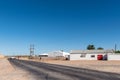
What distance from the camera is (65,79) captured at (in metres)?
18.1

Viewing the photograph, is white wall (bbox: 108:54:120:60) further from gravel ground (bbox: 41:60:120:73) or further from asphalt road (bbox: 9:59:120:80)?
asphalt road (bbox: 9:59:120:80)

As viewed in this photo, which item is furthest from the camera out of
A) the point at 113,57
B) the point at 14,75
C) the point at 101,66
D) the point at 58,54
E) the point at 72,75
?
the point at 58,54

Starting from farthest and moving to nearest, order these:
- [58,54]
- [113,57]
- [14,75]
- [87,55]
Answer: [58,54] → [87,55] → [113,57] → [14,75]

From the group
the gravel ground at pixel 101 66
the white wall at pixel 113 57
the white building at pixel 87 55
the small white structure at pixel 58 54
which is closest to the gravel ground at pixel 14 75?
the gravel ground at pixel 101 66

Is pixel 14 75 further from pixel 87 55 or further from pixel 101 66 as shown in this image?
pixel 87 55

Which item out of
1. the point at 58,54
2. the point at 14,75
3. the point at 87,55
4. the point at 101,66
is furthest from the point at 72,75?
the point at 58,54

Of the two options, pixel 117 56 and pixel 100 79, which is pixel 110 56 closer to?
pixel 117 56

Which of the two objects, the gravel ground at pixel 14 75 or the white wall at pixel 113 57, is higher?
the white wall at pixel 113 57

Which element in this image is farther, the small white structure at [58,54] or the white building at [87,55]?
the small white structure at [58,54]

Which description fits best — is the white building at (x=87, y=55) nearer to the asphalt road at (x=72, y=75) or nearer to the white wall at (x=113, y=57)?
the white wall at (x=113, y=57)

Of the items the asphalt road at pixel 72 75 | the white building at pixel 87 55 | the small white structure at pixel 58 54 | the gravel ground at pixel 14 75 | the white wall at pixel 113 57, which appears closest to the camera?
the asphalt road at pixel 72 75

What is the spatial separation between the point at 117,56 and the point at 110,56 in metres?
2.44

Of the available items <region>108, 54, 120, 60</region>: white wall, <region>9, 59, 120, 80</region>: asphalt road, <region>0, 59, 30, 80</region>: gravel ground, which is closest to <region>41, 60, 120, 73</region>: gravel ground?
<region>9, 59, 120, 80</region>: asphalt road

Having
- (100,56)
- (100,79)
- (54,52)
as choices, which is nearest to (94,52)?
(100,56)
